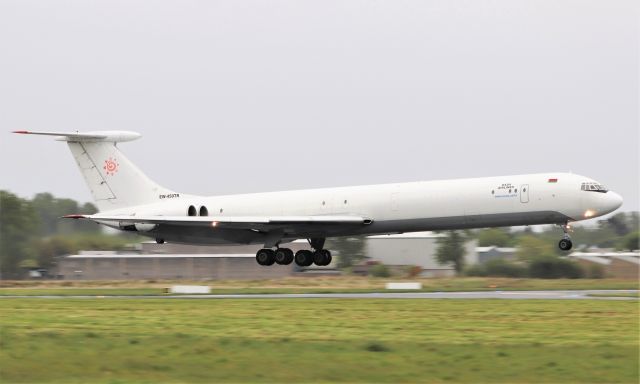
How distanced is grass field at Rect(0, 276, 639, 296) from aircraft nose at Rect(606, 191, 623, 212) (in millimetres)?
4618

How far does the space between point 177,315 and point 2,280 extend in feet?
111

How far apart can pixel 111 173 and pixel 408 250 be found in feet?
115

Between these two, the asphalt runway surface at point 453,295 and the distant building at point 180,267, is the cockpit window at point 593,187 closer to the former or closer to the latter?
the asphalt runway surface at point 453,295

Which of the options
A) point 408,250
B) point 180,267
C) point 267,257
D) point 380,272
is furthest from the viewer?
point 408,250

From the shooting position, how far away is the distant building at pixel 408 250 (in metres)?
76.7

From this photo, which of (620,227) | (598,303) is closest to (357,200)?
(598,303)

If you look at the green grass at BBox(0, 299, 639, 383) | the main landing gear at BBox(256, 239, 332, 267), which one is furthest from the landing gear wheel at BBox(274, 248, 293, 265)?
the green grass at BBox(0, 299, 639, 383)

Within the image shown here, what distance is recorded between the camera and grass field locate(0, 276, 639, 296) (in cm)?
4484

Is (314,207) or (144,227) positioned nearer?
(314,207)

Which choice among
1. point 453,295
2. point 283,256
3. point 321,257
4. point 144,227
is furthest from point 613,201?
point 144,227

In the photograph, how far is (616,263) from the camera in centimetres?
5703

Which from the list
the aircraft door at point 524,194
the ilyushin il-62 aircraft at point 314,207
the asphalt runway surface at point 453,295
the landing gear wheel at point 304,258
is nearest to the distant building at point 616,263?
the ilyushin il-62 aircraft at point 314,207

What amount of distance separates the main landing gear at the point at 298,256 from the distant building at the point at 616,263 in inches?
682

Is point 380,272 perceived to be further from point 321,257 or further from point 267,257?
point 267,257
